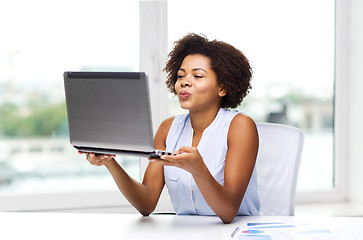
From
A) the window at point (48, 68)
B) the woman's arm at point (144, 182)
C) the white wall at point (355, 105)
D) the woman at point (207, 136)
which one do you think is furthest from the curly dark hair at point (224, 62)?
the white wall at point (355, 105)

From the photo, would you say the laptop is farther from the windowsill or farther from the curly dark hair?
the windowsill

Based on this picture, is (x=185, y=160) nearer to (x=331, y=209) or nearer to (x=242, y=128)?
(x=242, y=128)

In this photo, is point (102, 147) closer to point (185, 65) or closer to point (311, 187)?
point (185, 65)

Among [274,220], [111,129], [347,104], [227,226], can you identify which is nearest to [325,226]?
[274,220]

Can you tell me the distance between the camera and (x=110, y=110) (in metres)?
1.08

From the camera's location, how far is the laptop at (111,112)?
103 centimetres

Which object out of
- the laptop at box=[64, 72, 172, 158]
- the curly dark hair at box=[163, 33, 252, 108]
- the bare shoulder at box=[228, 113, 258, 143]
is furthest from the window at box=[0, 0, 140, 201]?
the laptop at box=[64, 72, 172, 158]

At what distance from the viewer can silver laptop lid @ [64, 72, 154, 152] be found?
1.03 metres

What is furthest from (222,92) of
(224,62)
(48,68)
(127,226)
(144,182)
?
(48,68)

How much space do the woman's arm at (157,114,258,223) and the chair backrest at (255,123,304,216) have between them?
0.10m

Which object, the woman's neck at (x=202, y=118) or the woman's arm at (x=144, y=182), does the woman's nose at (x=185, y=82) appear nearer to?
the woman's neck at (x=202, y=118)

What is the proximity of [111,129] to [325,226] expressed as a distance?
0.63 metres

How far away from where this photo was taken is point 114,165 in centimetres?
133

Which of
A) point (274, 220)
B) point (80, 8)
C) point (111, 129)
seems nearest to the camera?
point (111, 129)
